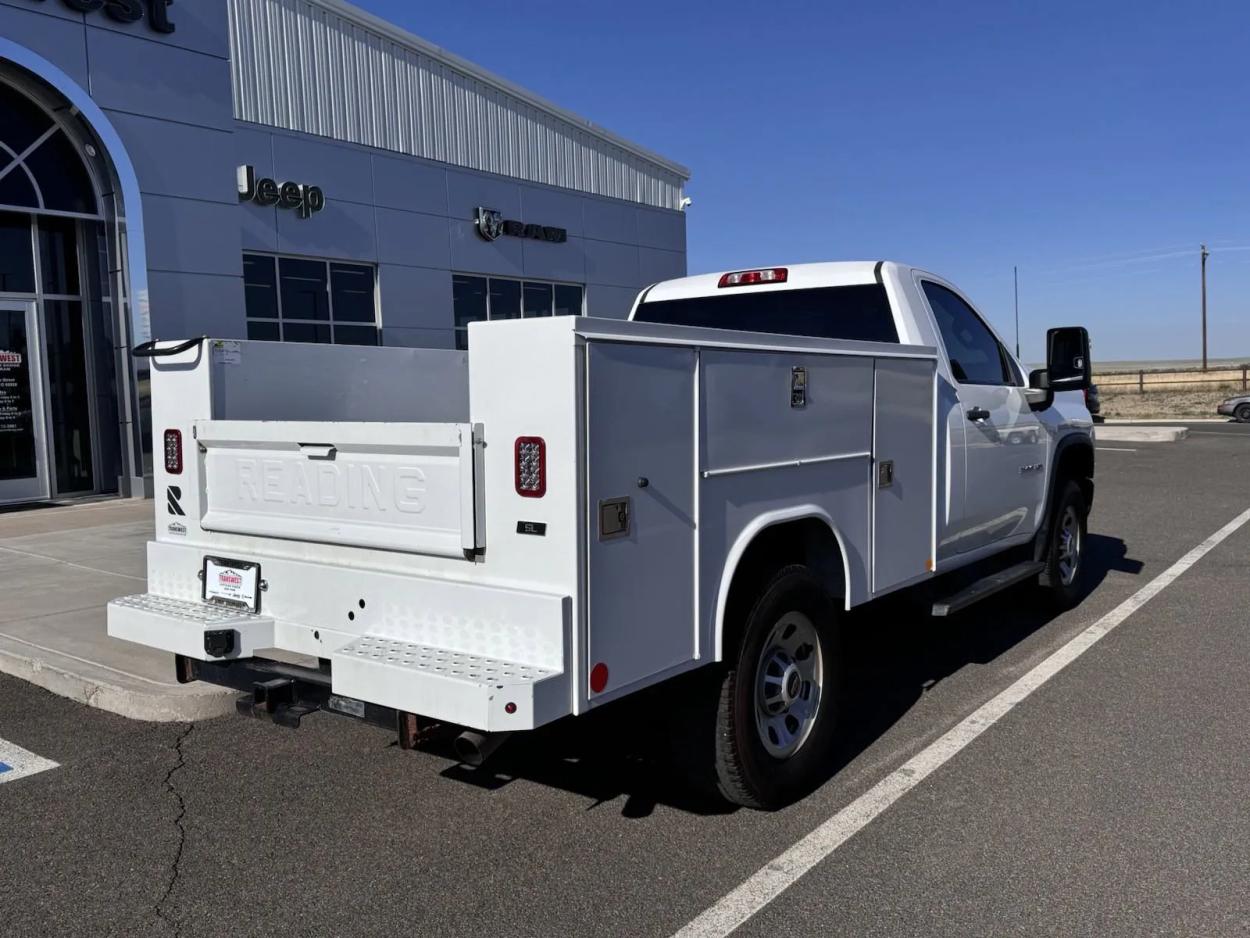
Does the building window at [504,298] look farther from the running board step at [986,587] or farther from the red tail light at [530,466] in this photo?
the red tail light at [530,466]

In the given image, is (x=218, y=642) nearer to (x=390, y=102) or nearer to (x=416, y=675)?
(x=416, y=675)

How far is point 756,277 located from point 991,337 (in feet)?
5.07

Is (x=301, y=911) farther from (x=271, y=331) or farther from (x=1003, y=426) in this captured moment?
(x=271, y=331)

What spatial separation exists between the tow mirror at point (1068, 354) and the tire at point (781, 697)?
2.73m

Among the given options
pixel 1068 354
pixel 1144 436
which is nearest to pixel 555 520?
pixel 1068 354

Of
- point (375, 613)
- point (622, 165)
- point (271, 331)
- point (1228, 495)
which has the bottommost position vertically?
point (1228, 495)

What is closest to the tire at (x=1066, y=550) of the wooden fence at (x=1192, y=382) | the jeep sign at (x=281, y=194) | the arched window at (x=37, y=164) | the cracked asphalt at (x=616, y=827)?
the cracked asphalt at (x=616, y=827)

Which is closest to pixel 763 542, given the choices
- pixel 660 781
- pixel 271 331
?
pixel 660 781

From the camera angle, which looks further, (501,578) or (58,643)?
(58,643)

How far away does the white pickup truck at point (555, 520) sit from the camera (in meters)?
3.12

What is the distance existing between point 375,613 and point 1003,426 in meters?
4.00

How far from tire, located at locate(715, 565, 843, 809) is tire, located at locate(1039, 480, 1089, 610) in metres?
3.26

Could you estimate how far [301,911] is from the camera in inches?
133

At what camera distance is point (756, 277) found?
20.0 ft
